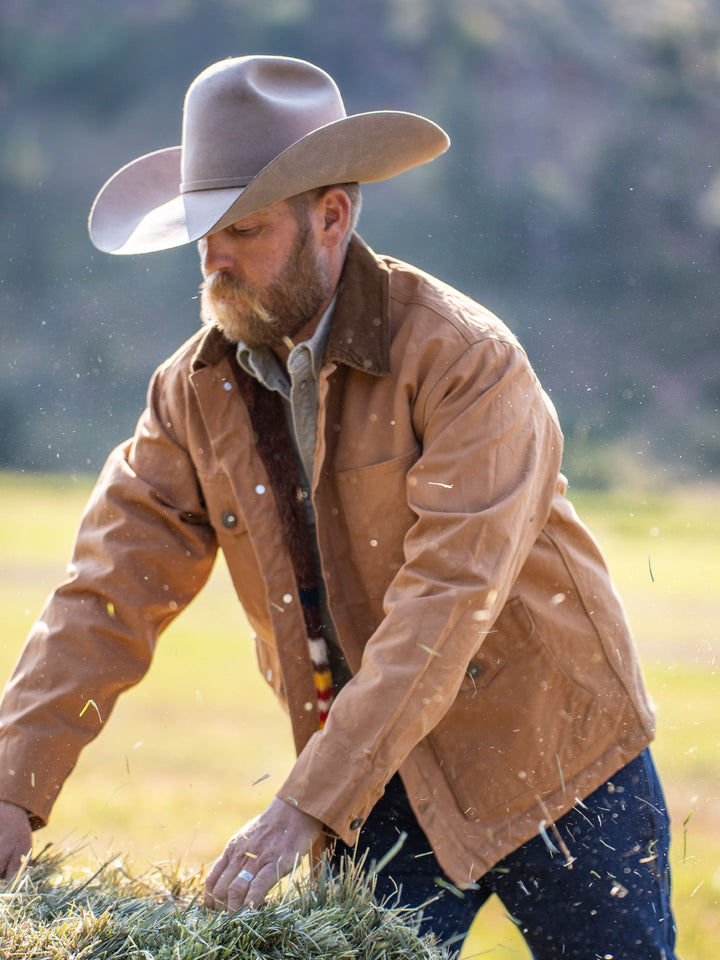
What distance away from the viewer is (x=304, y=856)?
211 cm

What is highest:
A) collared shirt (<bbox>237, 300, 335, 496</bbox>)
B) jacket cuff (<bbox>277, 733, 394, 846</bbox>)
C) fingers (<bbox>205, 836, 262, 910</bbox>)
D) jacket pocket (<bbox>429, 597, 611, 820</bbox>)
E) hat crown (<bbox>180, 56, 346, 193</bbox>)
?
hat crown (<bbox>180, 56, 346, 193</bbox>)

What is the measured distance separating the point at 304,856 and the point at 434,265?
1848cm

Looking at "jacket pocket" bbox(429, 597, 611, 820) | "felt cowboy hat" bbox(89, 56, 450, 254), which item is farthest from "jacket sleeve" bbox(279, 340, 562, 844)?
"felt cowboy hat" bbox(89, 56, 450, 254)

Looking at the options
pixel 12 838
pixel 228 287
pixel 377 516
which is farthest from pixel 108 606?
pixel 228 287

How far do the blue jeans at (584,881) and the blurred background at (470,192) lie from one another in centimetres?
1621

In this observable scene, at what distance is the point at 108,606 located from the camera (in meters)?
2.73

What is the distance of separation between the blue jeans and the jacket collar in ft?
3.44

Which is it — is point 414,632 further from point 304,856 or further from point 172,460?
point 172,460

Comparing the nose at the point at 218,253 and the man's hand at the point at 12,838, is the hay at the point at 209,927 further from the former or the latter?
the nose at the point at 218,253

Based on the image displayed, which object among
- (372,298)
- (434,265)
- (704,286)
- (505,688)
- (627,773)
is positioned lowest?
(704,286)

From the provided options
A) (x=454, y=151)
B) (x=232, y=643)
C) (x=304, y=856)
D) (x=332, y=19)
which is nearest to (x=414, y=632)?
(x=304, y=856)

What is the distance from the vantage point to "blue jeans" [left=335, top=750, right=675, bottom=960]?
102 inches

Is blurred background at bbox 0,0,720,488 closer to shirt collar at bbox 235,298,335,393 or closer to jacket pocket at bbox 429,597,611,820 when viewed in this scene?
shirt collar at bbox 235,298,335,393

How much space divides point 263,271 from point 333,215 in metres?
0.22
